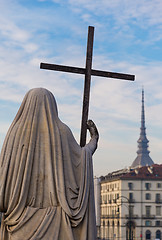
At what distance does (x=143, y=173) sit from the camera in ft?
414

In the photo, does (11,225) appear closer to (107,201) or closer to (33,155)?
(33,155)

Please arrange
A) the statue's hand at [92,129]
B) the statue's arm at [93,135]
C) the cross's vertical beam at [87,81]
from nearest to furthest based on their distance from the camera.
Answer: the statue's arm at [93,135] → the statue's hand at [92,129] → the cross's vertical beam at [87,81]

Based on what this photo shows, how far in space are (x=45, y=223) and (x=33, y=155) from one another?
110cm

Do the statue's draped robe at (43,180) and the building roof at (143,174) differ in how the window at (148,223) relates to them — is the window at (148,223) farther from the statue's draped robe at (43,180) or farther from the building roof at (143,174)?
the statue's draped robe at (43,180)

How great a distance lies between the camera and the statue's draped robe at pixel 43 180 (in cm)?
909

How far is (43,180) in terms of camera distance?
9352 millimetres

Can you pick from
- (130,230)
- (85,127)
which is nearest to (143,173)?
(130,230)


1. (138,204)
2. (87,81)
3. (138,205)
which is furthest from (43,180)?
(138,204)

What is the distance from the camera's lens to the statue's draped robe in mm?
9086

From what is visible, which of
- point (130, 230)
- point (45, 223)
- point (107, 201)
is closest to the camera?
point (45, 223)

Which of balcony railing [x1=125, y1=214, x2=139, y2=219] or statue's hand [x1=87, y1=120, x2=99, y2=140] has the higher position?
balcony railing [x1=125, y1=214, x2=139, y2=219]

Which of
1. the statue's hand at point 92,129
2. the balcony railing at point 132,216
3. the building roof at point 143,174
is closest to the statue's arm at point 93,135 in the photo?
the statue's hand at point 92,129

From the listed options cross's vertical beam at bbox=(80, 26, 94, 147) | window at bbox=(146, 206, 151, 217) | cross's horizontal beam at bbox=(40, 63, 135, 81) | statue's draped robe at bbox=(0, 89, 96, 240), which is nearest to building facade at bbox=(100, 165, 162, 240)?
window at bbox=(146, 206, 151, 217)

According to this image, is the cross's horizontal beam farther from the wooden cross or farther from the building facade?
the building facade
